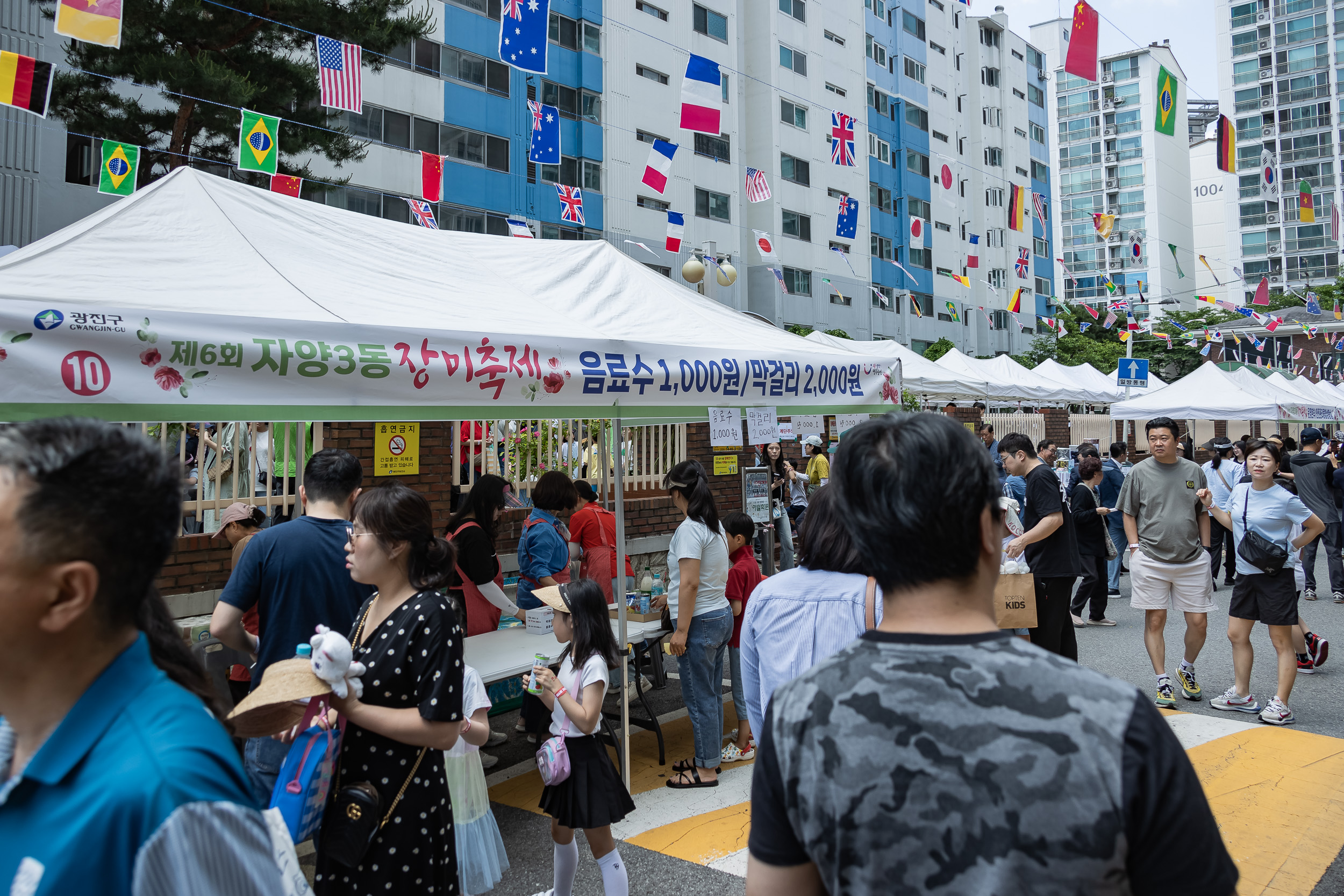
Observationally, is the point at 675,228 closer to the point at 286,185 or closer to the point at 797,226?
the point at 286,185

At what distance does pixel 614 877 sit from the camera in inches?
134

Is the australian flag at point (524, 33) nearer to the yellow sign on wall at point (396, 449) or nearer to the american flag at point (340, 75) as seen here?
the american flag at point (340, 75)

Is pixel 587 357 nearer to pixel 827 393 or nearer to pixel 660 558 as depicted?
pixel 827 393

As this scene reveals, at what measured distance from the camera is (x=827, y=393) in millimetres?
5723

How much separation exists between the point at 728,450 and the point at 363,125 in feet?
50.0

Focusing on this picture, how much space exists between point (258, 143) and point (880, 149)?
34.4 m

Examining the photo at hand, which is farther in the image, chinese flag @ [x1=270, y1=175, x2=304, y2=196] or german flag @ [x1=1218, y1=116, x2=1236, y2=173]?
german flag @ [x1=1218, y1=116, x2=1236, y2=173]

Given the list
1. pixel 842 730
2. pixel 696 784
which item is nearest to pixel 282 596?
pixel 842 730

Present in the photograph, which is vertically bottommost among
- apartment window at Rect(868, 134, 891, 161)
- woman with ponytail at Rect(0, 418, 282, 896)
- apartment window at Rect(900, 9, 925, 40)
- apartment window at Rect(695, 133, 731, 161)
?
woman with ponytail at Rect(0, 418, 282, 896)

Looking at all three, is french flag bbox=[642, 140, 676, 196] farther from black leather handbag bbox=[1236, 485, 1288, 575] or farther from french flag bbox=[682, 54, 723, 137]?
black leather handbag bbox=[1236, 485, 1288, 575]

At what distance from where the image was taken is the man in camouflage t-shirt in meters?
1.12

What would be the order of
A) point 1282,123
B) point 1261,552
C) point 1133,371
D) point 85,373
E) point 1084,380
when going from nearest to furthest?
1. point 85,373
2. point 1261,552
3. point 1133,371
4. point 1084,380
5. point 1282,123

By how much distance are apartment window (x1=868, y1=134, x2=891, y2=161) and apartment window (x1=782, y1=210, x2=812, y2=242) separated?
22.3ft

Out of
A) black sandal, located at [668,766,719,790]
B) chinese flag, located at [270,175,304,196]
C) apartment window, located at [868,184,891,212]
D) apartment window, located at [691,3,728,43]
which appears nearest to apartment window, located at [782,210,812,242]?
apartment window, located at [868,184,891,212]
